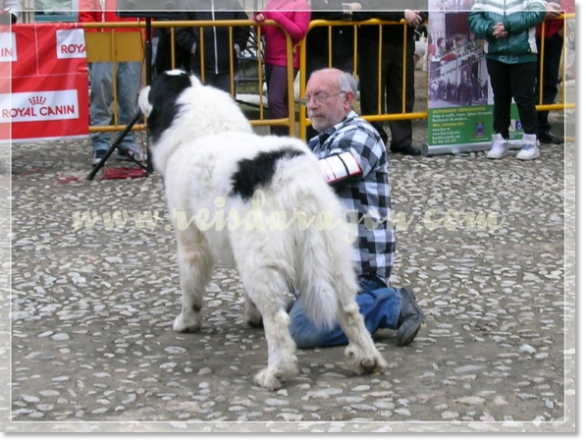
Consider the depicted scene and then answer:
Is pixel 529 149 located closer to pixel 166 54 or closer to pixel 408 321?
pixel 166 54

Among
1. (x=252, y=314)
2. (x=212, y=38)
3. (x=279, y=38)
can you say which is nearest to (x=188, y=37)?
(x=212, y=38)

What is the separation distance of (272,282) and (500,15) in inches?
262

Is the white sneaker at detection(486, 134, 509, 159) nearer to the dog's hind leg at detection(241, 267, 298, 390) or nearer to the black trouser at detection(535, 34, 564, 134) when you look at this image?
the black trouser at detection(535, 34, 564, 134)

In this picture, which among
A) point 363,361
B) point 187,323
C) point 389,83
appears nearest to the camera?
point 363,361

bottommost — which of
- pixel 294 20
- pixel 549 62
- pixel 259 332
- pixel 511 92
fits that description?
pixel 259 332

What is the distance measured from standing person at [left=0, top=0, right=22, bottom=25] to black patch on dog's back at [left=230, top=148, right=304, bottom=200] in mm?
5870

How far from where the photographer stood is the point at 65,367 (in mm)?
4719

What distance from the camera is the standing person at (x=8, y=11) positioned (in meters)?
9.25

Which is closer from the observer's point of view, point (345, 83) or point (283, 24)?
point (345, 83)

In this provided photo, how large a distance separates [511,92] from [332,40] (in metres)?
2.17

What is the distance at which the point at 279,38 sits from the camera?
9.87 metres

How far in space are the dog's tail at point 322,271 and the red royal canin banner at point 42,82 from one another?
594cm

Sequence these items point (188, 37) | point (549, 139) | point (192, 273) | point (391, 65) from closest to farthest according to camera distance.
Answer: point (192, 273) → point (188, 37) → point (391, 65) → point (549, 139)

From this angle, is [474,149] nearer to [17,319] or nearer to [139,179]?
[139,179]
